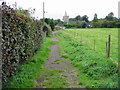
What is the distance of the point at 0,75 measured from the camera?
4.25 m

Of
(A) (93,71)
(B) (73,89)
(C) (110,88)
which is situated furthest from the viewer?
(A) (93,71)

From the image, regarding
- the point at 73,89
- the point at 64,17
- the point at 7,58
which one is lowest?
the point at 73,89

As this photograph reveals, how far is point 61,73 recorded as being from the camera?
6871 millimetres

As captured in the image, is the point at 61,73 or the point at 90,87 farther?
the point at 61,73

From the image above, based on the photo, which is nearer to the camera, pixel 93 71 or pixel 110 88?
pixel 110 88

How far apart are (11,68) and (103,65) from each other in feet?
13.0

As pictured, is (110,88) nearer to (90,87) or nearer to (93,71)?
(90,87)

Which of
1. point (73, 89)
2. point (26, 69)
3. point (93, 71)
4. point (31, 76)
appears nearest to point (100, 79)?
point (93, 71)

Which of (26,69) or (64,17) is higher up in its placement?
(64,17)

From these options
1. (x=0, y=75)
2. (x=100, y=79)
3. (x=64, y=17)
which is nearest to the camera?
(x=0, y=75)

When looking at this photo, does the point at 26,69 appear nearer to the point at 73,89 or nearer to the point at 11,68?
the point at 11,68

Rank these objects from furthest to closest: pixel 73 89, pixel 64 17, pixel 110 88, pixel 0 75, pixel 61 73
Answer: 1. pixel 64 17
2. pixel 61 73
3. pixel 73 89
4. pixel 110 88
5. pixel 0 75

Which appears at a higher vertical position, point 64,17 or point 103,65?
point 64,17

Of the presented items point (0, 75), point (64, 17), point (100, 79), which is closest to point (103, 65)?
point (100, 79)
